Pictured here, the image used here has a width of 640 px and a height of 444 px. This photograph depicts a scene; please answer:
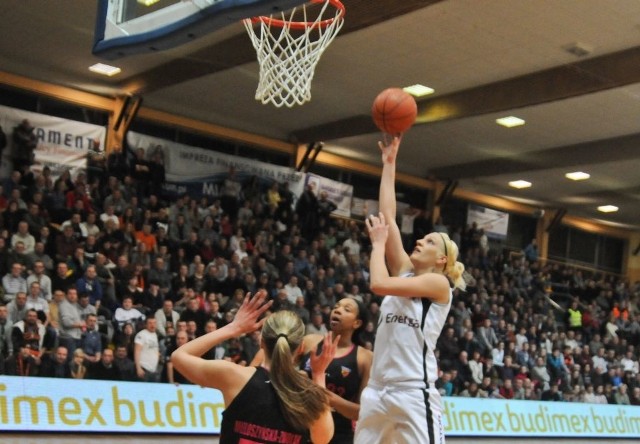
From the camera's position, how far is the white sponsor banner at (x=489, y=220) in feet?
75.9

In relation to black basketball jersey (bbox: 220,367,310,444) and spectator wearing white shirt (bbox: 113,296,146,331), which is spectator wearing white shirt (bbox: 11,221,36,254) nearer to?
spectator wearing white shirt (bbox: 113,296,146,331)

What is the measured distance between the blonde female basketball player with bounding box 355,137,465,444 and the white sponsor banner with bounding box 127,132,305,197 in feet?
43.4

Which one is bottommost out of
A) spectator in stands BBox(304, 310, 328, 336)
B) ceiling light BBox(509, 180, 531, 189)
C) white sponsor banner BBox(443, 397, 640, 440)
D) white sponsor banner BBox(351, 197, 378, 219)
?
white sponsor banner BBox(443, 397, 640, 440)

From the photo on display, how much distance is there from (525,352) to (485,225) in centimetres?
630

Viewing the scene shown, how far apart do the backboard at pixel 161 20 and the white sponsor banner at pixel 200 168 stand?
1033 centimetres

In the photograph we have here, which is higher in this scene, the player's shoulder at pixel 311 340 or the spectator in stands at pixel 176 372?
the player's shoulder at pixel 311 340

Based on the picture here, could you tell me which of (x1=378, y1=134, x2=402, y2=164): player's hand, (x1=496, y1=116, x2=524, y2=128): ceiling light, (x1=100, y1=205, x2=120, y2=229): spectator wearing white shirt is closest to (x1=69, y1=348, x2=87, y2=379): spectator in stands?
(x1=100, y1=205, x2=120, y2=229): spectator wearing white shirt

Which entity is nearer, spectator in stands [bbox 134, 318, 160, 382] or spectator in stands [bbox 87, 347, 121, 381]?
spectator in stands [bbox 87, 347, 121, 381]

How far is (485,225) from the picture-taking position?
23172 millimetres

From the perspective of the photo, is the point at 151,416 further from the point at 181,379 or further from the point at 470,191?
the point at 470,191

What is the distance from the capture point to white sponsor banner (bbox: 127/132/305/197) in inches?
682

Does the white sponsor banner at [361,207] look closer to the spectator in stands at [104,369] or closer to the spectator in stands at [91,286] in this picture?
the spectator in stands at [91,286]

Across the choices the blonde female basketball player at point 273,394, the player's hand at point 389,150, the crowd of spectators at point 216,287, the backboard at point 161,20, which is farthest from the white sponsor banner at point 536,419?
the blonde female basketball player at point 273,394

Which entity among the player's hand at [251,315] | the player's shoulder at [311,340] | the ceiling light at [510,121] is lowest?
the player's shoulder at [311,340]
